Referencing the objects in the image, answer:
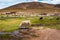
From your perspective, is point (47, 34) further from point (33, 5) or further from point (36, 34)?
point (33, 5)

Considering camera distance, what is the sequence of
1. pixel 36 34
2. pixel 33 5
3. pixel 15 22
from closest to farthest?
1. pixel 36 34
2. pixel 15 22
3. pixel 33 5

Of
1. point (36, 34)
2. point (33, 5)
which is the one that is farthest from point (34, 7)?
point (36, 34)

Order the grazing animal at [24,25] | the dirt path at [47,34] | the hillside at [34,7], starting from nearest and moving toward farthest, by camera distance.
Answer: the dirt path at [47,34]
the grazing animal at [24,25]
the hillside at [34,7]

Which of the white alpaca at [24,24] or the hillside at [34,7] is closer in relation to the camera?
the white alpaca at [24,24]

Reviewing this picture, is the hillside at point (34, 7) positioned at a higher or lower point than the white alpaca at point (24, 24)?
higher

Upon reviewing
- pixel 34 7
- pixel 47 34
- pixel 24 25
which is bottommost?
pixel 47 34

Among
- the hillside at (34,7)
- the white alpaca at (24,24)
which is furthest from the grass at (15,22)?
the hillside at (34,7)

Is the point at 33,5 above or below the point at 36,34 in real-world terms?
above

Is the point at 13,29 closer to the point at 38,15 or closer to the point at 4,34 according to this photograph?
the point at 4,34

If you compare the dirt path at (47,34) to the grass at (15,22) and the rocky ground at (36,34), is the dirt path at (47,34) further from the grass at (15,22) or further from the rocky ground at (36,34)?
the grass at (15,22)

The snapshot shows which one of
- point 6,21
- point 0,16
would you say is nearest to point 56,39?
point 6,21

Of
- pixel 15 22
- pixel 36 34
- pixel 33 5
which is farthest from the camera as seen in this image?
pixel 33 5

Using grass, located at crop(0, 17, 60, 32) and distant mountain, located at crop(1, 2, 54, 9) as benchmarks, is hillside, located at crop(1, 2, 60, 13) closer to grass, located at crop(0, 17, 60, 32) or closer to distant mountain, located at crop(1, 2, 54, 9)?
distant mountain, located at crop(1, 2, 54, 9)

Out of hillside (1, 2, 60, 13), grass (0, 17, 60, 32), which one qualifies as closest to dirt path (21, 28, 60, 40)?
grass (0, 17, 60, 32)
